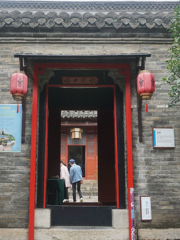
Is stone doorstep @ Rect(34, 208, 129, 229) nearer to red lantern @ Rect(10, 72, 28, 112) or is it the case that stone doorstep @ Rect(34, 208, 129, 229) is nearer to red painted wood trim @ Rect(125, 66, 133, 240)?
red painted wood trim @ Rect(125, 66, 133, 240)

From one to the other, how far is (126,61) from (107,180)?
432cm

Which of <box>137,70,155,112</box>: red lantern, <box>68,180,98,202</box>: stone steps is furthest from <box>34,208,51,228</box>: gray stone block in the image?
<box>68,180,98,202</box>: stone steps

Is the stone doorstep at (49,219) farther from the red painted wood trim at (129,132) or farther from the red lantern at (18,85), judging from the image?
the red lantern at (18,85)

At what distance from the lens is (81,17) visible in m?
5.75

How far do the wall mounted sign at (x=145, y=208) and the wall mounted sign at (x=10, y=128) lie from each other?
8.93 ft

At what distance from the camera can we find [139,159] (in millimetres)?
5613

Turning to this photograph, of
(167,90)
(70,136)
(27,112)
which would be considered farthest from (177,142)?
(70,136)

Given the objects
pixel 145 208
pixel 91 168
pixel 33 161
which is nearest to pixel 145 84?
pixel 145 208

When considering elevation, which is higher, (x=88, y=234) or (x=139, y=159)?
(x=139, y=159)

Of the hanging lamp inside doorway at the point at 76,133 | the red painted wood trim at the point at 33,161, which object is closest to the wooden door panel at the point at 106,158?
the red painted wood trim at the point at 33,161

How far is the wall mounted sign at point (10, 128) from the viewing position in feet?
18.4

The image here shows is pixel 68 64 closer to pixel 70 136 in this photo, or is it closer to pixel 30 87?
pixel 30 87

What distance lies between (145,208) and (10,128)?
320 centimetres

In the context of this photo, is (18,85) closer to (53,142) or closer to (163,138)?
(163,138)
